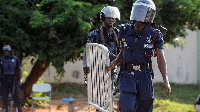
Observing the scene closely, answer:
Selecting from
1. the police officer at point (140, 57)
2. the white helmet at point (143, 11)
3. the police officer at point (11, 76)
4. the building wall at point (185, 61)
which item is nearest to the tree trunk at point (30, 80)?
the police officer at point (11, 76)

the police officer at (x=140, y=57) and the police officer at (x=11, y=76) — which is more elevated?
the police officer at (x=140, y=57)

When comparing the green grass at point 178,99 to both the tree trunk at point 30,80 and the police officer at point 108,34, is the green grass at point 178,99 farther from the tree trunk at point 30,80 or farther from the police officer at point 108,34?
the police officer at point 108,34

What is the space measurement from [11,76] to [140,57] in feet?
19.0

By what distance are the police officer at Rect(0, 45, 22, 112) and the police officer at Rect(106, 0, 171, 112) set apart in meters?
5.37

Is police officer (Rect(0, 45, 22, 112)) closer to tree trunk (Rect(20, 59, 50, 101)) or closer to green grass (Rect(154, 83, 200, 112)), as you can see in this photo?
tree trunk (Rect(20, 59, 50, 101))

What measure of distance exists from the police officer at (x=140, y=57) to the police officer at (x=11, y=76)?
5371 mm

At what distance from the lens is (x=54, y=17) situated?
8.98 metres

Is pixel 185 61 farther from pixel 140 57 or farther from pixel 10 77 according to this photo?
pixel 140 57

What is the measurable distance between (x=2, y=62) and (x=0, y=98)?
1064 mm

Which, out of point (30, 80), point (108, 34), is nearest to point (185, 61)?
point (30, 80)

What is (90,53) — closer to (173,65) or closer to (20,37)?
(20,37)

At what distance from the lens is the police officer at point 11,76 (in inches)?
385

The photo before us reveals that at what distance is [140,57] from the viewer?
15.6ft

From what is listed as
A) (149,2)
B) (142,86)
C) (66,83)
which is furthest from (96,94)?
(66,83)
